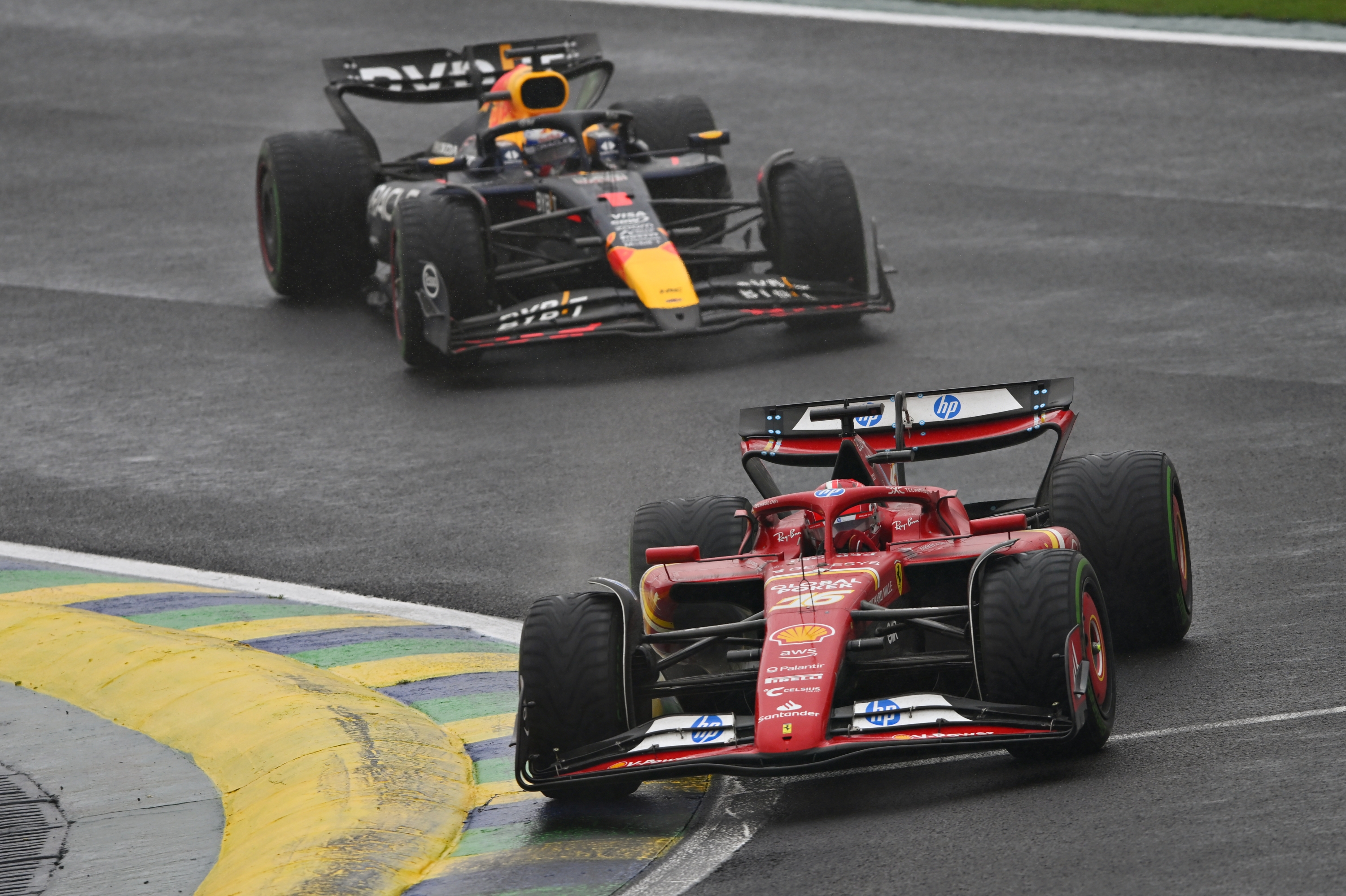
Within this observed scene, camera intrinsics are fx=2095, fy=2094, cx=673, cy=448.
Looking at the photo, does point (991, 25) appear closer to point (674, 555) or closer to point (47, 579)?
point (47, 579)

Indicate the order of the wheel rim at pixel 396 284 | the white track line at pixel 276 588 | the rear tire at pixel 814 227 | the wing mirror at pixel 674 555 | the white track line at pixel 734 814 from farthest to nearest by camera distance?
the rear tire at pixel 814 227, the wheel rim at pixel 396 284, the white track line at pixel 276 588, the wing mirror at pixel 674 555, the white track line at pixel 734 814

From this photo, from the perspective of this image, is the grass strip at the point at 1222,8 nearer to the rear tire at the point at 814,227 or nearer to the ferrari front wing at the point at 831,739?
the rear tire at the point at 814,227

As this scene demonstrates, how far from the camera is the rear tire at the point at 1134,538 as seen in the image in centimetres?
845

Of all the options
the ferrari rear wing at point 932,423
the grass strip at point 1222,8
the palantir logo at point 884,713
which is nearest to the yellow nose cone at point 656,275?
the ferrari rear wing at point 932,423

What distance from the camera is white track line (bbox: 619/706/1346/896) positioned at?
21.6 feet

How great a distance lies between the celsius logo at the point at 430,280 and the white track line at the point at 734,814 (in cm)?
710

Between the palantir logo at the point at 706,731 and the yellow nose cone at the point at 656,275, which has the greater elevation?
the yellow nose cone at the point at 656,275

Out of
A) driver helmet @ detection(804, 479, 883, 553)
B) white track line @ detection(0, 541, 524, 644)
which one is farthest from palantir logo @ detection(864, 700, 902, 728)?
white track line @ detection(0, 541, 524, 644)

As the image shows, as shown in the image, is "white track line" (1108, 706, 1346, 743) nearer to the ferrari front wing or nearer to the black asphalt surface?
the black asphalt surface

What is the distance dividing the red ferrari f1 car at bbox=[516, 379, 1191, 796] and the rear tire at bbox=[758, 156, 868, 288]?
6.02 metres

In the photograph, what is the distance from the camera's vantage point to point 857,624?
7.34 meters

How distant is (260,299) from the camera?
16.9 meters

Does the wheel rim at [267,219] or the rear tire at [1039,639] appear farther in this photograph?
the wheel rim at [267,219]

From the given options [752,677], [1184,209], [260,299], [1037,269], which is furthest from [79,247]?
[752,677]
